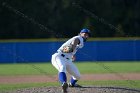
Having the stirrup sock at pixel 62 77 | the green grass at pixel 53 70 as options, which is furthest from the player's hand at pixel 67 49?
the green grass at pixel 53 70

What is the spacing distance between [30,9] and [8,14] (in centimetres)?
238

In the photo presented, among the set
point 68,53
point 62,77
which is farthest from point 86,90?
point 68,53

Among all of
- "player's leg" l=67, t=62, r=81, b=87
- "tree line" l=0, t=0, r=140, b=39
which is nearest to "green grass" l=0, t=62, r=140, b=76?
"player's leg" l=67, t=62, r=81, b=87

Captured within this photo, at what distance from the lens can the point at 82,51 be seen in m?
26.5

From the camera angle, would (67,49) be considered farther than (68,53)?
No

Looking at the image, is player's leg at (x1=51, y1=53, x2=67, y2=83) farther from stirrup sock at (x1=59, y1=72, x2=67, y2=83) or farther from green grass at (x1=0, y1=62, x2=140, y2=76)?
green grass at (x1=0, y1=62, x2=140, y2=76)

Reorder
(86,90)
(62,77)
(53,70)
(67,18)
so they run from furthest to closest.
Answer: (67,18)
(53,70)
(86,90)
(62,77)

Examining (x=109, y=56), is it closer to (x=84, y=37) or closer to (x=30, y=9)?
(x=30, y=9)

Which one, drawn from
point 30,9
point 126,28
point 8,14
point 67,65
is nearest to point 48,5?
point 30,9

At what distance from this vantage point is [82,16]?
38.1 m

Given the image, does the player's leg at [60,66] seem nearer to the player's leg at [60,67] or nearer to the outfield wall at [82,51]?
the player's leg at [60,67]

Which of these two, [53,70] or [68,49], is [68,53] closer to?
[68,49]

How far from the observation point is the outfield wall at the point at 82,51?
87.1 feet

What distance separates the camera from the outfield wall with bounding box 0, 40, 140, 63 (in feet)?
87.1
